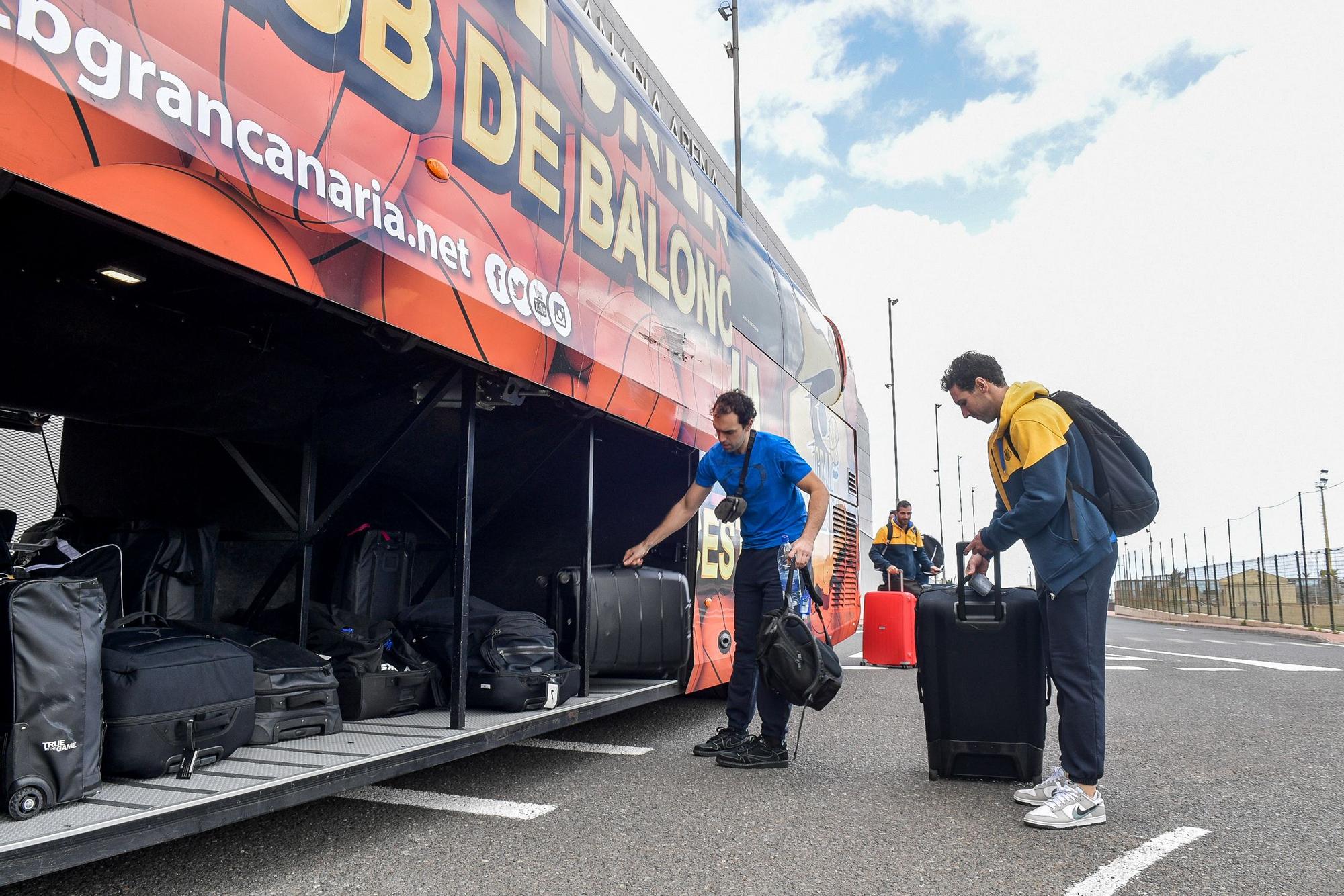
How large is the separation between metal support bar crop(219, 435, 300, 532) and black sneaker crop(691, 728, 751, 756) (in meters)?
2.20

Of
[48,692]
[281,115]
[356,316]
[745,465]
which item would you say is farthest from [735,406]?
[48,692]

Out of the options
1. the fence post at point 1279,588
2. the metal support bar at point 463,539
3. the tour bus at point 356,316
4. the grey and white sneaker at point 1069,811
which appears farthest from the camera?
the fence post at point 1279,588

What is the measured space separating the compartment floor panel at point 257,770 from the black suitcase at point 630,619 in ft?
1.69

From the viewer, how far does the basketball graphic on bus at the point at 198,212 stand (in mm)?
1782

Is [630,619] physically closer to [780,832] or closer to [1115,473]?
[780,832]

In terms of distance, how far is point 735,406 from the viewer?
4.41 metres

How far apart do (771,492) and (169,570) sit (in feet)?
8.94

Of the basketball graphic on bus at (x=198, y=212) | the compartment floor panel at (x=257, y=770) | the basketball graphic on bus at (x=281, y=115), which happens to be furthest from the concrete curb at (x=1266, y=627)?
the basketball graphic on bus at (x=198, y=212)

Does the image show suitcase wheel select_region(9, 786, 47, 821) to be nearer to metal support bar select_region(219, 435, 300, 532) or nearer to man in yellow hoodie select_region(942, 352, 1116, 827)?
metal support bar select_region(219, 435, 300, 532)

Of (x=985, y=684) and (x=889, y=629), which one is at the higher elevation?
(x=985, y=684)

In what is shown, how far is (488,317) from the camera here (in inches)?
119

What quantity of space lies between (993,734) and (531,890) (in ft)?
7.24

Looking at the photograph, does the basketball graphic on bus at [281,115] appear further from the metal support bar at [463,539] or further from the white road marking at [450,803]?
the white road marking at [450,803]

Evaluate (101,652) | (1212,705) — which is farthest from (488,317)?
(1212,705)
